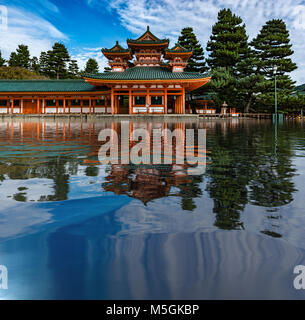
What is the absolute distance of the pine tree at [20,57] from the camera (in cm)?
6462

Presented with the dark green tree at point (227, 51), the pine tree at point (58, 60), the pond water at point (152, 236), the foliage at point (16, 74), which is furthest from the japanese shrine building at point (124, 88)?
the pond water at point (152, 236)

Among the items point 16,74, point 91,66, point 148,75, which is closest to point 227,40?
point 148,75

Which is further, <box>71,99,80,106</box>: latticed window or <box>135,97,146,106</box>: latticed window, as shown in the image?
<box>71,99,80,106</box>: latticed window

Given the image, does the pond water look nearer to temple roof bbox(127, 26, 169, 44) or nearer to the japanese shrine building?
the japanese shrine building

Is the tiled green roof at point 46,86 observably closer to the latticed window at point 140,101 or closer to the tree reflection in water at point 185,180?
the latticed window at point 140,101

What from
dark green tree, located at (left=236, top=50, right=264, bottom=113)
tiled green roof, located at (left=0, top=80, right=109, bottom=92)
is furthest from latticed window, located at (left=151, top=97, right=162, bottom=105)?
dark green tree, located at (left=236, top=50, right=264, bottom=113)

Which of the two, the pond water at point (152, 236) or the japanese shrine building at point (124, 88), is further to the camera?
the japanese shrine building at point (124, 88)

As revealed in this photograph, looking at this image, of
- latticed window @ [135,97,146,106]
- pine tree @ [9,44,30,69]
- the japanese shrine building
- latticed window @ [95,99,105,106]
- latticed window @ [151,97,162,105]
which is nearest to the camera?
the japanese shrine building

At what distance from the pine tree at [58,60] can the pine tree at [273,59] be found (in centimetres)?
3765

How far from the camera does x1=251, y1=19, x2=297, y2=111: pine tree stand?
3331cm

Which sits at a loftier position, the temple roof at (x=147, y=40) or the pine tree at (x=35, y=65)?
the pine tree at (x=35, y=65)

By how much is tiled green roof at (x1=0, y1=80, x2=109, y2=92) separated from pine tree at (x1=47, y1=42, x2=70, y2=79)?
20.6 meters

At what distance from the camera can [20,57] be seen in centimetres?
6512

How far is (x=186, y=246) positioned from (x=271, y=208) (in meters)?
1.09
